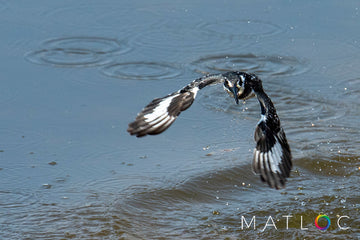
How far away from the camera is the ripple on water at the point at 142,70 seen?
7.43 meters

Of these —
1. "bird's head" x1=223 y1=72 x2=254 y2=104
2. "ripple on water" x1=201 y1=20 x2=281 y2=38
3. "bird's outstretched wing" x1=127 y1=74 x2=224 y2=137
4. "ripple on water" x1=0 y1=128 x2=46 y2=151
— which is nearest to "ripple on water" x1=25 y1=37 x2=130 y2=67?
"ripple on water" x1=201 y1=20 x2=281 y2=38

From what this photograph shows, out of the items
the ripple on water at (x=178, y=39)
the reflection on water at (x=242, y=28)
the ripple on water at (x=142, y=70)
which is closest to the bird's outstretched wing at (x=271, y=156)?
the ripple on water at (x=142, y=70)

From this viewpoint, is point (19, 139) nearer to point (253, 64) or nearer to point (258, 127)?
point (258, 127)

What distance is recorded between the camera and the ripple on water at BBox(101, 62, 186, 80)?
24.4 ft

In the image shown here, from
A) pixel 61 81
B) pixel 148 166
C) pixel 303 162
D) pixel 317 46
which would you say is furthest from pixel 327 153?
pixel 61 81

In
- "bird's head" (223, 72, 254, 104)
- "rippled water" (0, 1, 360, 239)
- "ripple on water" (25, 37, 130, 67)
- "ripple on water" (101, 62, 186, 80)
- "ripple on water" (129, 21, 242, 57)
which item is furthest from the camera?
"ripple on water" (129, 21, 242, 57)

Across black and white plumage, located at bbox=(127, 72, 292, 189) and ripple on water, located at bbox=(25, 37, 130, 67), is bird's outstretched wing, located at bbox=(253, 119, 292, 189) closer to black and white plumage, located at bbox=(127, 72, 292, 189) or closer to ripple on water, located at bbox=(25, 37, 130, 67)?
black and white plumage, located at bbox=(127, 72, 292, 189)

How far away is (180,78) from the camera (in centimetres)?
738

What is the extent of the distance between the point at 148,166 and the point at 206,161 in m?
0.47

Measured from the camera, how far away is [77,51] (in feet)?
26.2

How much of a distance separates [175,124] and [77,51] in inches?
72.0

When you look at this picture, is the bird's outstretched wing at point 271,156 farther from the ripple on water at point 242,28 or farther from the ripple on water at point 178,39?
the ripple on water at point 242,28

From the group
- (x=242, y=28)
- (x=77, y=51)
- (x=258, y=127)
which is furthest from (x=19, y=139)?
(x=242, y=28)

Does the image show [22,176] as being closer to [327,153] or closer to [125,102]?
[125,102]
